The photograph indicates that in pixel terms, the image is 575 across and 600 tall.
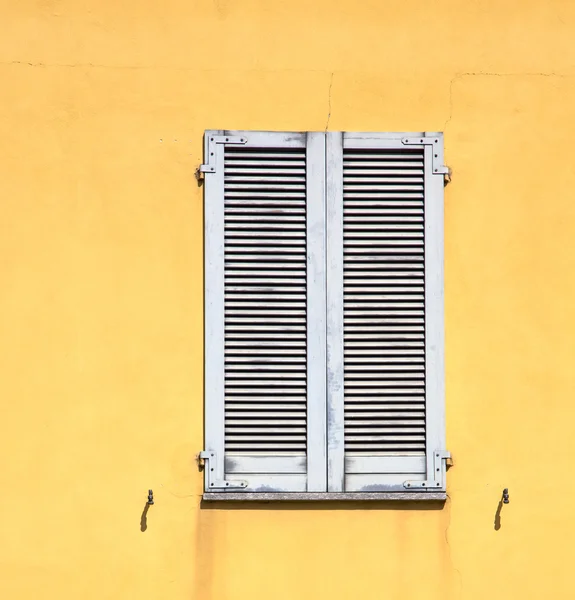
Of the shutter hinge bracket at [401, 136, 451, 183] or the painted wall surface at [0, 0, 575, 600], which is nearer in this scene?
the painted wall surface at [0, 0, 575, 600]

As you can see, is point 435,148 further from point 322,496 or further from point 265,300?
point 322,496

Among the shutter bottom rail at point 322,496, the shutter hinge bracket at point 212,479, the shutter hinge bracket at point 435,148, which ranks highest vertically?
the shutter hinge bracket at point 435,148

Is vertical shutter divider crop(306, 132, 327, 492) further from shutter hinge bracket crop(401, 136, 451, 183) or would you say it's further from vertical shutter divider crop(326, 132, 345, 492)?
shutter hinge bracket crop(401, 136, 451, 183)

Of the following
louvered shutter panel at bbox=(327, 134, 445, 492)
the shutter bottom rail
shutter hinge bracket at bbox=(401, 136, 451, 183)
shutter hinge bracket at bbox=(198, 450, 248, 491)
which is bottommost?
the shutter bottom rail

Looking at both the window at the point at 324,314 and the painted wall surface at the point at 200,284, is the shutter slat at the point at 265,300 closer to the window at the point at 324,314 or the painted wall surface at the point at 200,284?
the window at the point at 324,314

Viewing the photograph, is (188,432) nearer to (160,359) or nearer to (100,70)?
A: (160,359)

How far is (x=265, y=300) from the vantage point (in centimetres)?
429

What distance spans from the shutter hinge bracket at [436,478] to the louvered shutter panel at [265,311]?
40cm

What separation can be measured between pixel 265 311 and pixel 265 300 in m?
0.05

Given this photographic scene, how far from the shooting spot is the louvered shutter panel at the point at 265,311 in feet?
13.9

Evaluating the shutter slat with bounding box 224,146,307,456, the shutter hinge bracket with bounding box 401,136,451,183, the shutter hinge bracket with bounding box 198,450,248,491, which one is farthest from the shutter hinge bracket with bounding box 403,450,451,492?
the shutter hinge bracket with bounding box 401,136,451,183

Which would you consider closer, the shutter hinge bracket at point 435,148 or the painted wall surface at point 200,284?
the painted wall surface at point 200,284

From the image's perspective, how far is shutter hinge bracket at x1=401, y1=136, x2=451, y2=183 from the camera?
14.2 feet

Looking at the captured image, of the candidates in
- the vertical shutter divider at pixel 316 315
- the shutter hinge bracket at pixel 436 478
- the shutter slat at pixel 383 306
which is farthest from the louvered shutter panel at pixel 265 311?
the shutter hinge bracket at pixel 436 478
